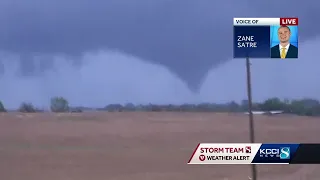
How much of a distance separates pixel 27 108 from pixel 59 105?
1.11ft

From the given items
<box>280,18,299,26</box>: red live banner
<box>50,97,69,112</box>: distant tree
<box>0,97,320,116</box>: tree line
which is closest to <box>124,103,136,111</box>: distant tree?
<box>0,97,320,116</box>: tree line

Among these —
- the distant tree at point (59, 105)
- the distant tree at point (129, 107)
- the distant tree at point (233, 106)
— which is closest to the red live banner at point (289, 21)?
the distant tree at point (233, 106)

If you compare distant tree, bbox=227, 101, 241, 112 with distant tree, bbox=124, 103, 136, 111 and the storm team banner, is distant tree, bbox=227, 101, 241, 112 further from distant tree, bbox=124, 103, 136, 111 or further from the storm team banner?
distant tree, bbox=124, 103, 136, 111

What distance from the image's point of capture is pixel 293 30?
6246mm

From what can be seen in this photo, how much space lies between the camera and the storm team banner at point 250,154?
6266 millimetres

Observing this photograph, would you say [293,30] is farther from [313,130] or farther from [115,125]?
[115,125]

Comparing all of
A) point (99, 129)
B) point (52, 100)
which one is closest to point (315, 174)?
point (99, 129)

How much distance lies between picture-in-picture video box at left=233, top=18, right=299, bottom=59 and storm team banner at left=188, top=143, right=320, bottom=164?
995mm

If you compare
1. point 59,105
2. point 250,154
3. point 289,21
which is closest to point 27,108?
point 59,105

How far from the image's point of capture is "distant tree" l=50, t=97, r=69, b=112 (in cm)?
618

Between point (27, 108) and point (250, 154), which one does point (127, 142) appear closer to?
point (27, 108)

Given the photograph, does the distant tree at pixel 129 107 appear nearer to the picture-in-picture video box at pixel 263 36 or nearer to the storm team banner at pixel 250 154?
the storm team banner at pixel 250 154

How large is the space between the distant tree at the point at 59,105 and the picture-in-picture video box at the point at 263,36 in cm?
190

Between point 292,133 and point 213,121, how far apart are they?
2.90ft
